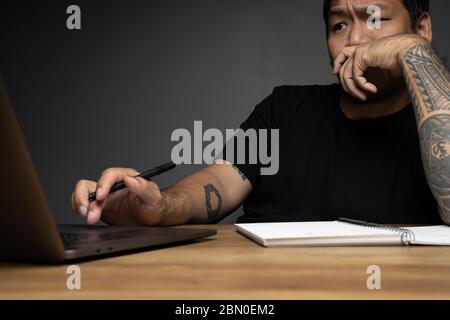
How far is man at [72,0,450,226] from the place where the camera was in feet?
3.82

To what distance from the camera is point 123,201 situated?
1082 millimetres

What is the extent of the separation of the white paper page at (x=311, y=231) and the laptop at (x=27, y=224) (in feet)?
0.57

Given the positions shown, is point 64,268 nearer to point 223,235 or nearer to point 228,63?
point 223,235

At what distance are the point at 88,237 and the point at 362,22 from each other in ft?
3.59

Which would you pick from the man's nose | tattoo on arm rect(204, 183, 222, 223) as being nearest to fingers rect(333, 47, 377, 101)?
the man's nose

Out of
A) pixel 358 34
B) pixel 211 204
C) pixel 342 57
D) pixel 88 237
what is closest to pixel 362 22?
pixel 358 34

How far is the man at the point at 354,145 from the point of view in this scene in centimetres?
116

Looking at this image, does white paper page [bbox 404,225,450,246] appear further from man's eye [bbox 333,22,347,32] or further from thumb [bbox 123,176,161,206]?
man's eye [bbox 333,22,347,32]

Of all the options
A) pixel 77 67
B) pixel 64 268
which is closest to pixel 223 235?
pixel 64 268

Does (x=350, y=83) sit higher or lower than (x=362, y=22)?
lower

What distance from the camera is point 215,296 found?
1.50 ft

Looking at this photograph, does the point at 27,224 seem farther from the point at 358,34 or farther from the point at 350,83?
the point at 358,34

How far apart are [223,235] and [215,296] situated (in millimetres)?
445

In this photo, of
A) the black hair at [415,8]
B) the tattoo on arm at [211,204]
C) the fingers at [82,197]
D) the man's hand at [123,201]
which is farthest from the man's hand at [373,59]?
the fingers at [82,197]
